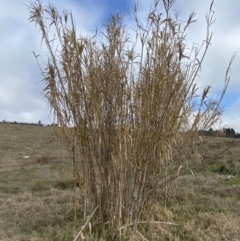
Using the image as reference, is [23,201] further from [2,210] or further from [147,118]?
[147,118]

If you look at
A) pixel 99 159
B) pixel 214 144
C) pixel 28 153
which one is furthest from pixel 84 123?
pixel 28 153

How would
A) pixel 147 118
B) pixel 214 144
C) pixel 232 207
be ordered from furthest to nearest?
1. pixel 214 144
2. pixel 232 207
3. pixel 147 118

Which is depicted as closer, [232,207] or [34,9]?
[34,9]

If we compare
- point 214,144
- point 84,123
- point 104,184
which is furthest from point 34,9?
point 214,144

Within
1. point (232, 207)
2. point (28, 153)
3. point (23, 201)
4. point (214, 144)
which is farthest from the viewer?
point (28, 153)

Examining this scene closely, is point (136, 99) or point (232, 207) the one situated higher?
point (136, 99)

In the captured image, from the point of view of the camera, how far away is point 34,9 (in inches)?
144

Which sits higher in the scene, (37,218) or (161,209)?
(161,209)

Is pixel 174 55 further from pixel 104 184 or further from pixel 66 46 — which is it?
pixel 104 184

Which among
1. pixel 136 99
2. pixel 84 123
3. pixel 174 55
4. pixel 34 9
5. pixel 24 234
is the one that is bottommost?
Result: pixel 24 234

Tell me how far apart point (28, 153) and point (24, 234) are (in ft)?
38.4

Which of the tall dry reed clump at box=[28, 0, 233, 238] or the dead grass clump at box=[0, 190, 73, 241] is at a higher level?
the tall dry reed clump at box=[28, 0, 233, 238]

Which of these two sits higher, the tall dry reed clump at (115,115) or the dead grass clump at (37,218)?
the tall dry reed clump at (115,115)

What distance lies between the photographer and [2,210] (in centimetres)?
509
